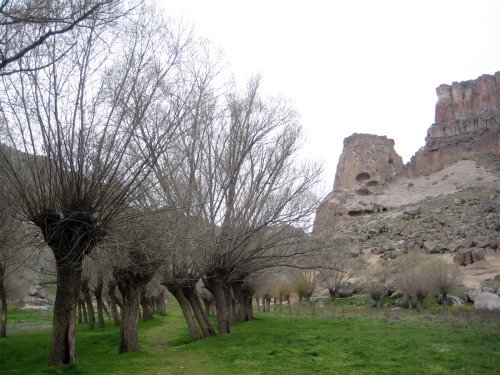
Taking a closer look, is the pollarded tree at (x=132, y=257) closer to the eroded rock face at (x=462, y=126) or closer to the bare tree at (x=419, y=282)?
the bare tree at (x=419, y=282)

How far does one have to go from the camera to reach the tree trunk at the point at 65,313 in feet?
37.6

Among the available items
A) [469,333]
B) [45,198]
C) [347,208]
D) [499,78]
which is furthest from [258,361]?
[499,78]

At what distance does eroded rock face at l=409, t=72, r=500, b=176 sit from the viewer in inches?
4402

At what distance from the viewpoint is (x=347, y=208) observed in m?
97.8

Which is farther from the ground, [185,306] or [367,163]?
[367,163]

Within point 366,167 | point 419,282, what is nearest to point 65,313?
point 419,282

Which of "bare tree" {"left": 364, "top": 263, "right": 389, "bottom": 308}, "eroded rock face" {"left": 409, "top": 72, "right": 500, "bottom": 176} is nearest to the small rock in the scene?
"bare tree" {"left": 364, "top": 263, "right": 389, "bottom": 308}

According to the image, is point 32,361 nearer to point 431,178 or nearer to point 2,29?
point 2,29

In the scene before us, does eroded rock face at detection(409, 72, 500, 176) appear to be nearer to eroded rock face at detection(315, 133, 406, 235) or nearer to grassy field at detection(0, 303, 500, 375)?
eroded rock face at detection(315, 133, 406, 235)

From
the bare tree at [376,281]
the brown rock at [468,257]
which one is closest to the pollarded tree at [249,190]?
the bare tree at [376,281]

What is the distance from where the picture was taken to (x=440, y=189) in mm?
101375

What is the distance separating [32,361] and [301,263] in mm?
9992

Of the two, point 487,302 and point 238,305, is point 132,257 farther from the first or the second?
point 487,302

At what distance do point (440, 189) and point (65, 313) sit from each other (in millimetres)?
99326
